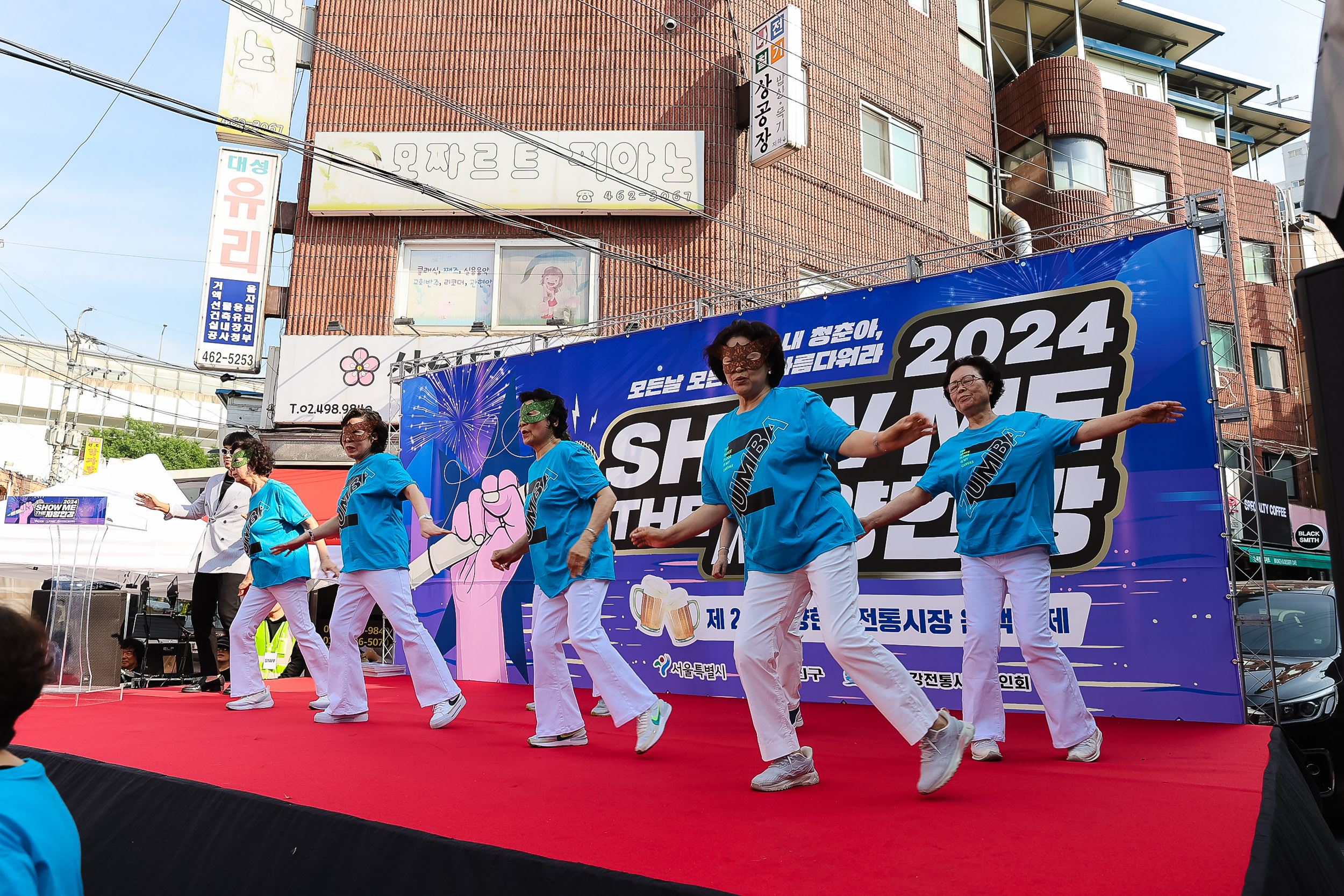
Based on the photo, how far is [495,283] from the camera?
1410 centimetres

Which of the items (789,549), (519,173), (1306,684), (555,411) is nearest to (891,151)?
(519,173)

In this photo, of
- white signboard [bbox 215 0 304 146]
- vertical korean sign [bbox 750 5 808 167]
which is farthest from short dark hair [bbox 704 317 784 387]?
white signboard [bbox 215 0 304 146]

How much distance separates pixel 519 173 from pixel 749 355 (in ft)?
36.2

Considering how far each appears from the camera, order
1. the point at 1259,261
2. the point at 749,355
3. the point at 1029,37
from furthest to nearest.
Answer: the point at 1259,261 → the point at 1029,37 → the point at 749,355

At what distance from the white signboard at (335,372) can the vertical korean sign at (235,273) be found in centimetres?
60

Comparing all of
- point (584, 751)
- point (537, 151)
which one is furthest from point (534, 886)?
point (537, 151)

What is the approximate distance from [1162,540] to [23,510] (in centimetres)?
1004

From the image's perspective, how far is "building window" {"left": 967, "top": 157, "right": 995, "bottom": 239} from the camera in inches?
707

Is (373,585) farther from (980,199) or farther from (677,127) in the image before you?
(980,199)

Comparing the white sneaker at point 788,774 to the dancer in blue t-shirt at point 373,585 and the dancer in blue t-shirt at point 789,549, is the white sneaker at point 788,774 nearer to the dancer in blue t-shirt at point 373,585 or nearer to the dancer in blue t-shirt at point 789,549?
the dancer in blue t-shirt at point 789,549

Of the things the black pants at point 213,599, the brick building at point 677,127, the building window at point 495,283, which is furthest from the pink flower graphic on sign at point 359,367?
the black pants at point 213,599

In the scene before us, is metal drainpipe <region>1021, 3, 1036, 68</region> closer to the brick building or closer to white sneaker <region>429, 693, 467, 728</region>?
the brick building

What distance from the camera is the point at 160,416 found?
63.2m

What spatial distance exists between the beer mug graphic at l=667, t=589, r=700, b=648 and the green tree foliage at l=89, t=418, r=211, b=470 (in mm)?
39479
